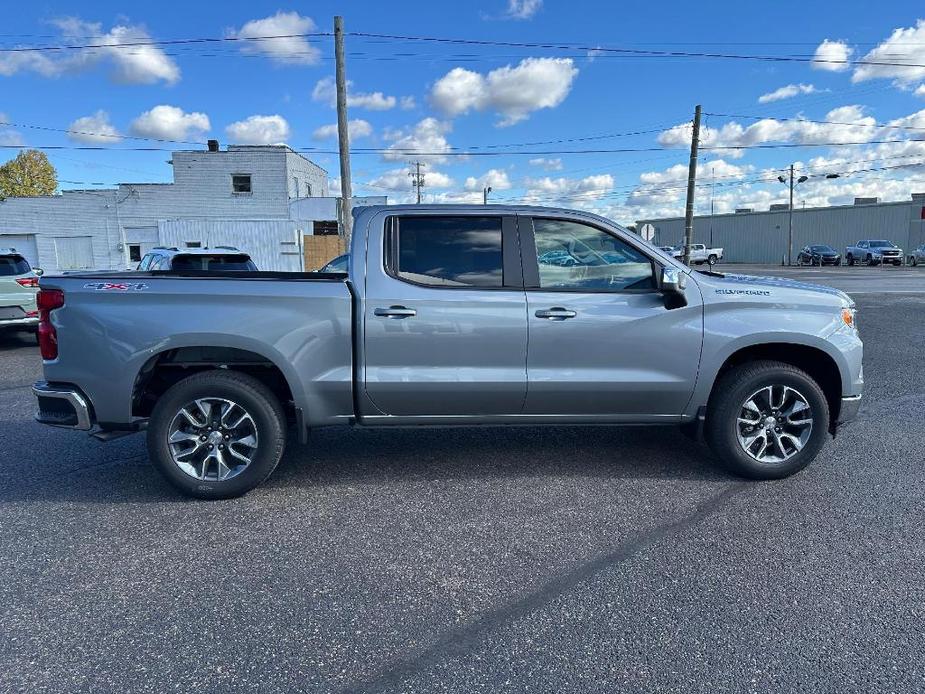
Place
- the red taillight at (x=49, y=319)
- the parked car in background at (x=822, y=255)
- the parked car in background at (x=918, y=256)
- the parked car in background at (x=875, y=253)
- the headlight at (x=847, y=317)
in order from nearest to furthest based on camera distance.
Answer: the red taillight at (x=49, y=319)
the headlight at (x=847, y=317)
the parked car in background at (x=875, y=253)
the parked car in background at (x=918, y=256)
the parked car in background at (x=822, y=255)

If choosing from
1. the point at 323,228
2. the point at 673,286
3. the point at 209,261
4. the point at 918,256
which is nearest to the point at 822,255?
the point at 918,256

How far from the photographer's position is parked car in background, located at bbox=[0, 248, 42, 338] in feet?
31.7

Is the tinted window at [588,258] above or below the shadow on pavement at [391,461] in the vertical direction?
above

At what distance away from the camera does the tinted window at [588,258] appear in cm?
423

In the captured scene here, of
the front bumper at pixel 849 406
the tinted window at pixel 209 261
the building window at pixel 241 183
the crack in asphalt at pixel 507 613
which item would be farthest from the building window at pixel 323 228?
the crack in asphalt at pixel 507 613

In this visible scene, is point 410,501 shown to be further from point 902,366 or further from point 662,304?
point 902,366

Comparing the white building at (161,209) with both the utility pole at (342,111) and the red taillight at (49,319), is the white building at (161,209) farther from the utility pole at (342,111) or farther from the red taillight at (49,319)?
the red taillight at (49,319)

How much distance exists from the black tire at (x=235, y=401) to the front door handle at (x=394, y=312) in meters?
0.91

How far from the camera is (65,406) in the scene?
12.8 feet

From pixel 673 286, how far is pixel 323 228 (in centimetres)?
2734

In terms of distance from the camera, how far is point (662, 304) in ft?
13.7

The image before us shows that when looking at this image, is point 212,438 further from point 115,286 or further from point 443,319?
point 443,319

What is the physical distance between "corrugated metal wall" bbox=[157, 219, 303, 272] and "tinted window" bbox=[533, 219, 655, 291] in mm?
25548

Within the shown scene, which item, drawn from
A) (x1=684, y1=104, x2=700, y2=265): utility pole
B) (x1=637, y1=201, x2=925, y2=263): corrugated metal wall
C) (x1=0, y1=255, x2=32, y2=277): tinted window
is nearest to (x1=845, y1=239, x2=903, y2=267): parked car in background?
(x1=637, y1=201, x2=925, y2=263): corrugated metal wall
